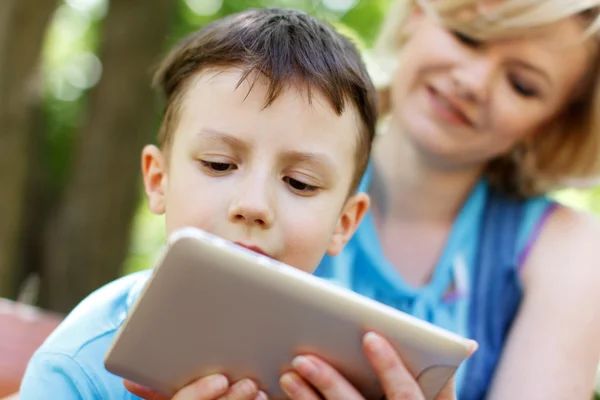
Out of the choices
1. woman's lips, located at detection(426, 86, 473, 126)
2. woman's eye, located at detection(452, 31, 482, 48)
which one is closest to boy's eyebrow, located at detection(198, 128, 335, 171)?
woman's lips, located at detection(426, 86, 473, 126)

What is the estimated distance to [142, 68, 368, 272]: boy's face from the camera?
1338 mm

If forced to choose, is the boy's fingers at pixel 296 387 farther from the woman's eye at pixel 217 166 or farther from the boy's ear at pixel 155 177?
the boy's ear at pixel 155 177

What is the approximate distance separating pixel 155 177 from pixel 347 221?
1.34 feet

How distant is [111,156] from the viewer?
4941mm

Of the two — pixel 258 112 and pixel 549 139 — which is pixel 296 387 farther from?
pixel 549 139

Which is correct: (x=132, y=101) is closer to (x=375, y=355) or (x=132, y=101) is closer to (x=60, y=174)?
(x=60, y=174)

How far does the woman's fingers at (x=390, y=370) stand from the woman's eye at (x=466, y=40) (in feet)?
3.70

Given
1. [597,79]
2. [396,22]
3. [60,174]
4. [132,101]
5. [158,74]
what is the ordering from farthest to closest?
[60,174] → [132,101] → [396,22] → [597,79] → [158,74]

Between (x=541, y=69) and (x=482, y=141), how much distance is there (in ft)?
0.78

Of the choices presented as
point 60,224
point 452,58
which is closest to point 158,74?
point 452,58

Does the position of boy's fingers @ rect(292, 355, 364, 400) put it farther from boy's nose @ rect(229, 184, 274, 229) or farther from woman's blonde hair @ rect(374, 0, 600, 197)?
woman's blonde hair @ rect(374, 0, 600, 197)

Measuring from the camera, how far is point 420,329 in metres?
1.15

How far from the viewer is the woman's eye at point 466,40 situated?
6.82 feet

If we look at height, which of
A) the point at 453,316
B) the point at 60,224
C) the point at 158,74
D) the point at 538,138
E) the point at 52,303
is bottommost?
the point at 52,303
